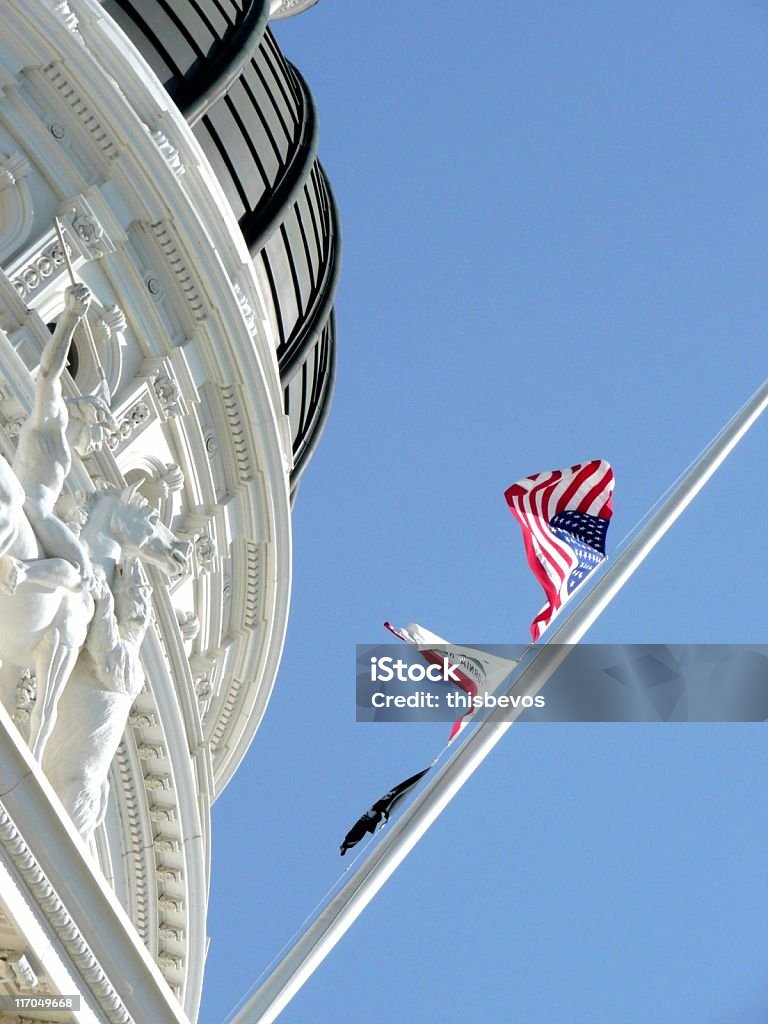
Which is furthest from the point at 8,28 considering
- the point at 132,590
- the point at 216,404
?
the point at 132,590

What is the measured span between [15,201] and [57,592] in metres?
9.31

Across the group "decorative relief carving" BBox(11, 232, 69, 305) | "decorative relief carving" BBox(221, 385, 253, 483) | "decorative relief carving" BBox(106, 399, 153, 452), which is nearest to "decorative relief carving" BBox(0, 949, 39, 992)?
"decorative relief carving" BBox(11, 232, 69, 305)

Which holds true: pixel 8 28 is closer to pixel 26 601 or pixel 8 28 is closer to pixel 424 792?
pixel 26 601

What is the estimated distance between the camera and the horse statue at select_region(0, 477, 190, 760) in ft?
40.2

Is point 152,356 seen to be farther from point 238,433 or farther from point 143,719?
point 143,719

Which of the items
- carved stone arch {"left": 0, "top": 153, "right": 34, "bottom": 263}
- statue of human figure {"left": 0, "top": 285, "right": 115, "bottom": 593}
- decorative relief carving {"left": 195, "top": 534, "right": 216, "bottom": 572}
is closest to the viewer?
statue of human figure {"left": 0, "top": 285, "right": 115, "bottom": 593}

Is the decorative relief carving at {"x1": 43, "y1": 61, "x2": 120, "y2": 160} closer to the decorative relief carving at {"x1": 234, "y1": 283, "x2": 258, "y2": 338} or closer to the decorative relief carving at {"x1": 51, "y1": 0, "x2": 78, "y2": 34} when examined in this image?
the decorative relief carving at {"x1": 51, "y1": 0, "x2": 78, "y2": 34}

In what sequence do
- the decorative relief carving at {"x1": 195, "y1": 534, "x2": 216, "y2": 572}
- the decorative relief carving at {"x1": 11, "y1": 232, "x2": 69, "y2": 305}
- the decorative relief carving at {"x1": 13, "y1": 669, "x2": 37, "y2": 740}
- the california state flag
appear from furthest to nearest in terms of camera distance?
the decorative relief carving at {"x1": 195, "y1": 534, "x2": 216, "y2": 572} → the decorative relief carving at {"x1": 11, "y1": 232, "x2": 69, "y2": 305} → the california state flag → the decorative relief carving at {"x1": 13, "y1": 669, "x2": 37, "y2": 740}

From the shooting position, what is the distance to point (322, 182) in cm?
3459

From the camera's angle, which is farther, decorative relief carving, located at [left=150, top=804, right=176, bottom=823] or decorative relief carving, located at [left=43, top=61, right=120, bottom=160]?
decorative relief carving, located at [left=150, top=804, right=176, bottom=823]

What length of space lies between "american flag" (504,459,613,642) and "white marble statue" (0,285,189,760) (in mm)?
3459

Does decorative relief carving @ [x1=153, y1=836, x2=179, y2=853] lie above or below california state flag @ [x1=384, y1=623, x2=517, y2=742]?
below

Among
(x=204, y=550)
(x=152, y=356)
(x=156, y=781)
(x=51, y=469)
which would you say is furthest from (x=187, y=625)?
(x=51, y=469)

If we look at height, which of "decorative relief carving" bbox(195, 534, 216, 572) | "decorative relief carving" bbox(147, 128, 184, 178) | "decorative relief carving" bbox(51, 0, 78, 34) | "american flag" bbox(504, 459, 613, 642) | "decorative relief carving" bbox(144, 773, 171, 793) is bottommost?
"decorative relief carving" bbox(144, 773, 171, 793)
